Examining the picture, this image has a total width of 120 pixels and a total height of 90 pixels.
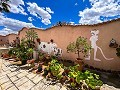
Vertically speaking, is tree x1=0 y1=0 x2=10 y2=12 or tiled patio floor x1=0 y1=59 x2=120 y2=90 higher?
tree x1=0 y1=0 x2=10 y2=12

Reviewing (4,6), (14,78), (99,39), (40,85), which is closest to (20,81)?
(14,78)

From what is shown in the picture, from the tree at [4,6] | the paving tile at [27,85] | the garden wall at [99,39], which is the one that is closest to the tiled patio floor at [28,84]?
the paving tile at [27,85]

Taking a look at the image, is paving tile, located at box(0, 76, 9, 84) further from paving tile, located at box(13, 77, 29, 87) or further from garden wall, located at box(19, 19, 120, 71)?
garden wall, located at box(19, 19, 120, 71)

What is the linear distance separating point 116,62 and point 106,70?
2.57ft

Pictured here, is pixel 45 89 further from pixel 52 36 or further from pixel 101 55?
pixel 52 36

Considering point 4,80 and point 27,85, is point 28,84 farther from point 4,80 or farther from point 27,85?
point 4,80

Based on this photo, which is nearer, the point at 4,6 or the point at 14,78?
the point at 14,78

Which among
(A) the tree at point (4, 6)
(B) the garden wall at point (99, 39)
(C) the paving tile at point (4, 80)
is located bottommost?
(C) the paving tile at point (4, 80)

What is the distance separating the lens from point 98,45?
6156 mm

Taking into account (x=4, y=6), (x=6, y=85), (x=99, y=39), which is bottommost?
(x=6, y=85)

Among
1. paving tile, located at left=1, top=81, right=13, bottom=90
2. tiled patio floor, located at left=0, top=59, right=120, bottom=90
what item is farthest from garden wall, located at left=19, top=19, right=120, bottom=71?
paving tile, located at left=1, top=81, right=13, bottom=90

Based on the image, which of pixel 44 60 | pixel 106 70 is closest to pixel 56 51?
pixel 44 60

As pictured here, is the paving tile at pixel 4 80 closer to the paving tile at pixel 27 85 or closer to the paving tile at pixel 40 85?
the paving tile at pixel 27 85

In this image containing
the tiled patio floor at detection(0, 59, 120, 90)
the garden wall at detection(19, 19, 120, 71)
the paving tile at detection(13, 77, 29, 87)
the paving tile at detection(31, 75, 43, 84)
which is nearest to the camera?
the tiled patio floor at detection(0, 59, 120, 90)
